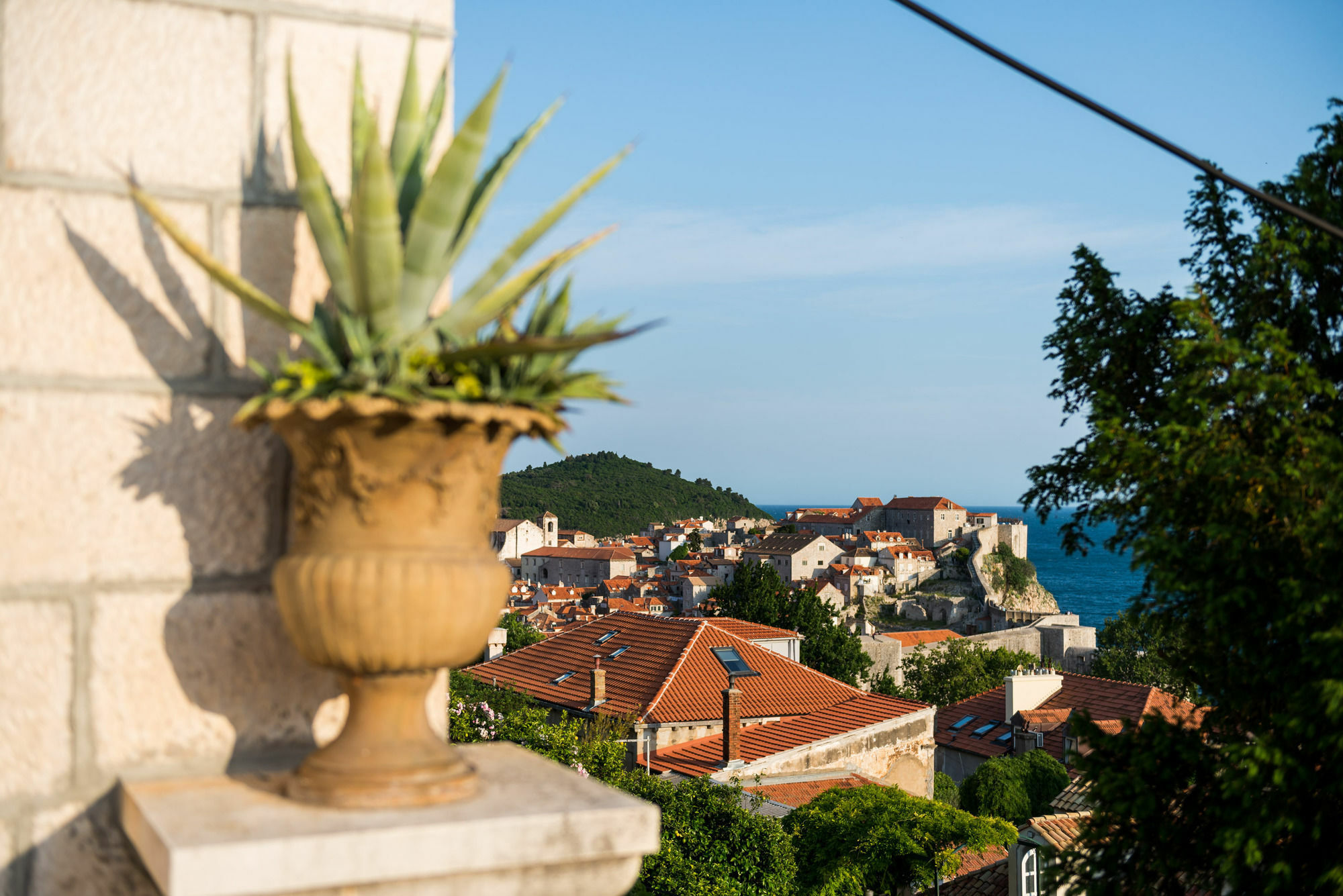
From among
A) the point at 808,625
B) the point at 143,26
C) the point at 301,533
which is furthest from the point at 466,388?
the point at 808,625

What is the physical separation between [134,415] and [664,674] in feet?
85.7

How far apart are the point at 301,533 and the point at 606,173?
28.1 inches

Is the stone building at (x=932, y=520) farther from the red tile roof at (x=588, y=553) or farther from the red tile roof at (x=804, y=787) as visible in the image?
the red tile roof at (x=804, y=787)

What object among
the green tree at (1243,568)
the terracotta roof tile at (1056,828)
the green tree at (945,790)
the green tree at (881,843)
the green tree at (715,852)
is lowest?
the green tree at (945,790)

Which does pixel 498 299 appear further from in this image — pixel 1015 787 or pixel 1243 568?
pixel 1015 787

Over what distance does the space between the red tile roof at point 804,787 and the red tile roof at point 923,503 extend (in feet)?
239

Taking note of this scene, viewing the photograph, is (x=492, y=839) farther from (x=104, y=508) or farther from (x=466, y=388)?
(x=104, y=508)

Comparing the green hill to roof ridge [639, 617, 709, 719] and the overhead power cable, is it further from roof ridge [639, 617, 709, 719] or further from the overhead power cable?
the overhead power cable

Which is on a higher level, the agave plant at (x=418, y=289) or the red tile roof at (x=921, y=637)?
the agave plant at (x=418, y=289)

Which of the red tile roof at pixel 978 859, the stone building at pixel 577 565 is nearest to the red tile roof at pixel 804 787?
the red tile roof at pixel 978 859

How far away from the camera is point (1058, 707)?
31750mm

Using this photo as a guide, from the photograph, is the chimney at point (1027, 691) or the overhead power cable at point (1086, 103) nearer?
the overhead power cable at point (1086, 103)

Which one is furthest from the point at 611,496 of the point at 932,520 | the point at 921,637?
the point at 921,637

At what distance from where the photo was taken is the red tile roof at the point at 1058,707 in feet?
94.5
